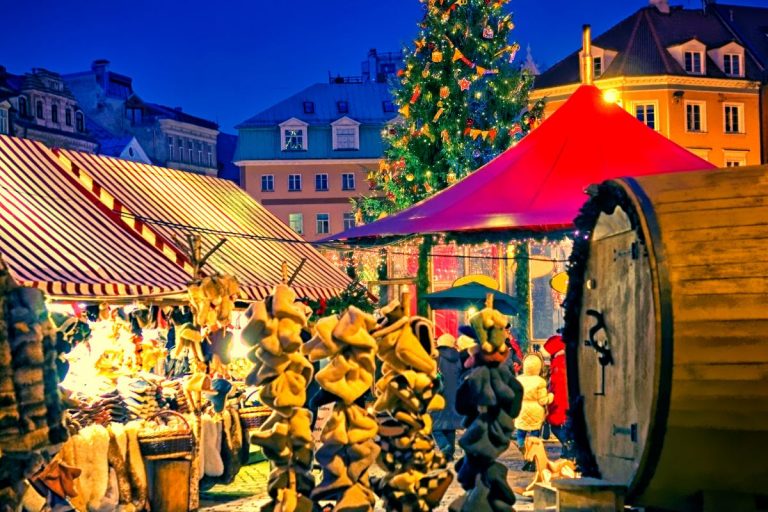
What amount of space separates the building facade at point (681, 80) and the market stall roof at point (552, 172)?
3076 cm

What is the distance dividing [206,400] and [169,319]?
271 centimetres

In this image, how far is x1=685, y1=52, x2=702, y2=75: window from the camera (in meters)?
50.2

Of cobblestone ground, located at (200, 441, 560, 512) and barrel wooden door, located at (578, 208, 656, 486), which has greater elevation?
barrel wooden door, located at (578, 208, 656, 486)

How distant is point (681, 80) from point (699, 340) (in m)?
44.7

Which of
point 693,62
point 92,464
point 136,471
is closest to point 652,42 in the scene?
point 693,62

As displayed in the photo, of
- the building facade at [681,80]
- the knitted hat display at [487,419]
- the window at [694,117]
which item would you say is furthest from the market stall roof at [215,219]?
the window at [694,117]

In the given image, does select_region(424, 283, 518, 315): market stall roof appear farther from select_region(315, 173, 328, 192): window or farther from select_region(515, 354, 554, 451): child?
select_region(315, 173, 328, 192): window

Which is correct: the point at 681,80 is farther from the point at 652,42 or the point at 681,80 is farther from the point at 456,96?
the point at 456,96

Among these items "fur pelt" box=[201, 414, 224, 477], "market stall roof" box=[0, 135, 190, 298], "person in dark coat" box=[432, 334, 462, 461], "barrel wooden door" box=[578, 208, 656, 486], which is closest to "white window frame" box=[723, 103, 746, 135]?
"person in dark coat" box=[432, 334, 462, 461]

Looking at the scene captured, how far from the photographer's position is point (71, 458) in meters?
11.0

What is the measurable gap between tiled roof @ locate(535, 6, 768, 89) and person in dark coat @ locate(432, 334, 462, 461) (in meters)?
33.2

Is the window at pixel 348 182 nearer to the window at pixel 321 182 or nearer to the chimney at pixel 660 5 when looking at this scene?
the window at pixel 321 182

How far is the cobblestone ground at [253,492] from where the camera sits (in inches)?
482

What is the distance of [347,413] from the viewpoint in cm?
624
